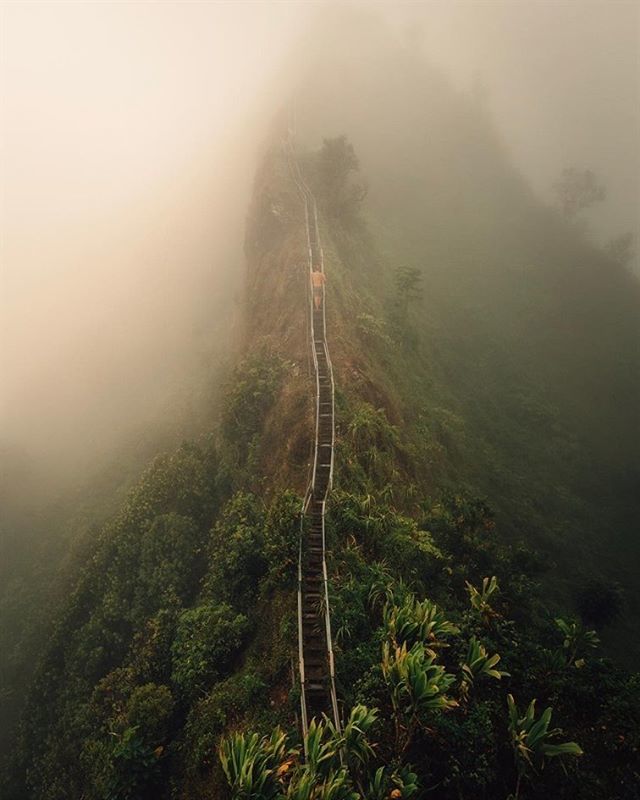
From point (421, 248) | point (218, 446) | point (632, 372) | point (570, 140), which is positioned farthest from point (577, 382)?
point (570, 140)

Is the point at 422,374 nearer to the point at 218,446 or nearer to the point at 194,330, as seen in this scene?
the point at 218,446

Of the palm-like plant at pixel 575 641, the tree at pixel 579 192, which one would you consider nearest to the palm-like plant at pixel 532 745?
the palm-like plant at pixel 575 641

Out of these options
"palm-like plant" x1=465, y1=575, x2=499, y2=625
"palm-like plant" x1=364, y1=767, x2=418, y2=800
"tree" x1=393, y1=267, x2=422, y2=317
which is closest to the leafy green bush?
"palm-like plant" x1=364, y1=767, x2=418, y2=800

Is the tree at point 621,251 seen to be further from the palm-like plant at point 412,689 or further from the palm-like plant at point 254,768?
the palm-like plant at point 254,768

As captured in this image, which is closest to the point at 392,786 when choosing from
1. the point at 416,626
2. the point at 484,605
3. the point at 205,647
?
the point at 416,626

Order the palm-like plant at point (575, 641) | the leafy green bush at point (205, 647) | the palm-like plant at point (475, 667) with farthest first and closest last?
1. the leafy green bush at point (205, 647)
2. the palm-like plant at point (575, 641)
3. the palm-like plant at point (475, 667)

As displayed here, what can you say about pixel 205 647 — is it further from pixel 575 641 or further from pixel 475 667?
pixel 575 641
